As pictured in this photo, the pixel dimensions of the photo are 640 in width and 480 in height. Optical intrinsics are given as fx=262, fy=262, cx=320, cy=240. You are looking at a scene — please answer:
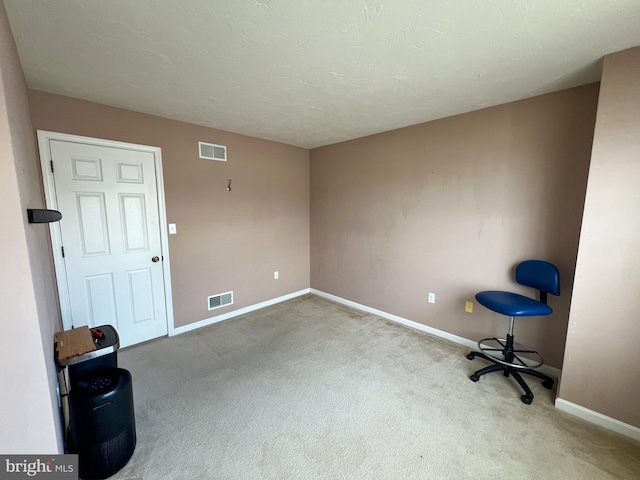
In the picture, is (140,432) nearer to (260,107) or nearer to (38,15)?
(38,15)

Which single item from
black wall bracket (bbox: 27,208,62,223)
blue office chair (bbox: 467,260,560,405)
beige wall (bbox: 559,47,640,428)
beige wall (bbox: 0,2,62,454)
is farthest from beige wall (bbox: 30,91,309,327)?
beige wall (bbox: 559,47,640,428)

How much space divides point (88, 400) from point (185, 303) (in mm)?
1775

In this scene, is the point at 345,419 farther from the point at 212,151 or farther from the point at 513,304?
the point at 212,151

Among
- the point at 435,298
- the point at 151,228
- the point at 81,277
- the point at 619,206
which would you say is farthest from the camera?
the point at 435,298

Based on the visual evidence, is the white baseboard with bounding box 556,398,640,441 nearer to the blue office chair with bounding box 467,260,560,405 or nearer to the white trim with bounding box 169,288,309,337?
the blue office chair with bounding box 467,260,560,405

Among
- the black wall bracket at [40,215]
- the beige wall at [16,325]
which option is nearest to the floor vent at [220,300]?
the black wall bracket at [40,215]

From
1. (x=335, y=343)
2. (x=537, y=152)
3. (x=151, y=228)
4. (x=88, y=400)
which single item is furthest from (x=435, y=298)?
(x=151, y=228)

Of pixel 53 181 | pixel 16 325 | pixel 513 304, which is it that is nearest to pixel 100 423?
pixel 16 325

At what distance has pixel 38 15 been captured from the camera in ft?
4.22

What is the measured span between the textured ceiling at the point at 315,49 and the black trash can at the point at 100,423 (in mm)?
1919

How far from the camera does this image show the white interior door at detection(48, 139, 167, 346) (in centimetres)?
233

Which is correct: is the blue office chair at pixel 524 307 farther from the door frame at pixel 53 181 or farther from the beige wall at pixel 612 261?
the door frame at pixel 53 181

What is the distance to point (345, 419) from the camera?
1.84 metres

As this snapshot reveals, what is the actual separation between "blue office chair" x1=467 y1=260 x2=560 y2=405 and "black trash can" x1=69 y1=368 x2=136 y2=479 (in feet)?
8.33
